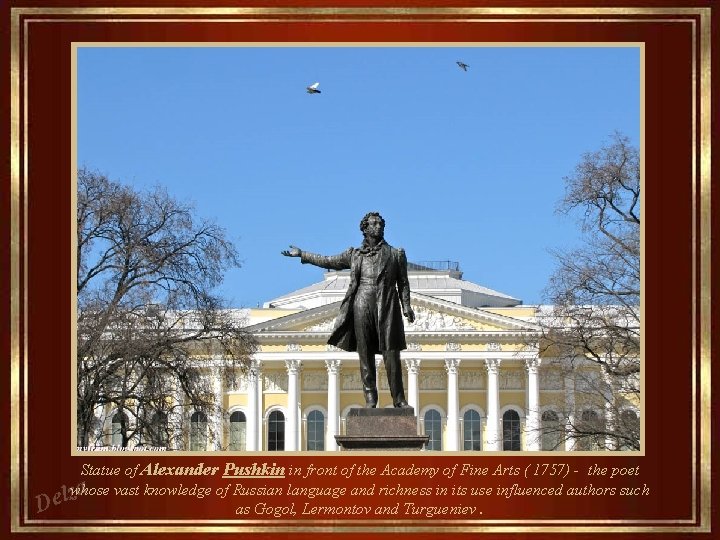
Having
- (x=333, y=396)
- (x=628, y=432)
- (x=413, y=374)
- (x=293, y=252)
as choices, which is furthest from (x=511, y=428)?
(x=293, y=252)

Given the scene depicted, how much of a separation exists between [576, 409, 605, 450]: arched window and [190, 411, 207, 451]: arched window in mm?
7852

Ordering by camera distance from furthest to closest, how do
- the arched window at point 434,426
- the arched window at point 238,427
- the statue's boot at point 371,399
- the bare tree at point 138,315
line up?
the arched window at point 434,426
the arched window at point 238,427
the bare tree at point 138,315
the statue's boot at point 371,399

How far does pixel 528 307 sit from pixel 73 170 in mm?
63428

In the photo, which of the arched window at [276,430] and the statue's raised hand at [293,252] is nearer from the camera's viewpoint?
the statue's raised hand at [293,252]

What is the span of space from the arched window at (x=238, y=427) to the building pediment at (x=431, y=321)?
4.20 meters

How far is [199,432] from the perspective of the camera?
37875 millimetres

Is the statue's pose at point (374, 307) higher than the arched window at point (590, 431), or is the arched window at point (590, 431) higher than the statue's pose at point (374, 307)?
the statue's pose at point (374, 307)

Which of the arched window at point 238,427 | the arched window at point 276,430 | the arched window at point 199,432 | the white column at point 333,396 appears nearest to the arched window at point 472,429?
the white column at point 333,396

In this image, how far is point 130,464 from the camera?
16.7 m

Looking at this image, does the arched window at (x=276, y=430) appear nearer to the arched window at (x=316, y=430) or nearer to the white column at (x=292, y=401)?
the white column at (x=292, y=401)

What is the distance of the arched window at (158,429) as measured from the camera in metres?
35.2

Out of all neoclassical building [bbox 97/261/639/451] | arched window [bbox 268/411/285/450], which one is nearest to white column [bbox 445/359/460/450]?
neoclassical building [bbox 97/261/639/451]
